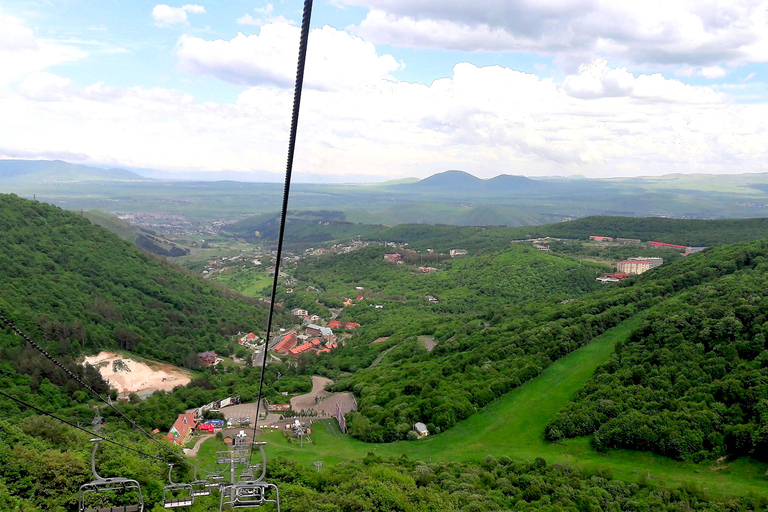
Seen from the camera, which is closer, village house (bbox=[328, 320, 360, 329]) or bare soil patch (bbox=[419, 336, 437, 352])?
bare soil patch (bbox=[419, 336, 437, 352])

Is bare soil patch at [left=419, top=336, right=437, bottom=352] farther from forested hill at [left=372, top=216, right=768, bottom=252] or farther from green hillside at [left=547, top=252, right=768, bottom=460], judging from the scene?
forested hill at [left=372, top=216, right=768, bottom=252]

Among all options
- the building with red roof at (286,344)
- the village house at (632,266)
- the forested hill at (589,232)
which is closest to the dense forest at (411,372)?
the building with red roof at (286,344)

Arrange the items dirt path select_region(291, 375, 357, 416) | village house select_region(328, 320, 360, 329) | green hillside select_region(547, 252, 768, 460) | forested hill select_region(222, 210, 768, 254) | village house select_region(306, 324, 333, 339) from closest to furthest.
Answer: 1. green hillside select_region(547, 252, 768, 460)
2. dirt path select_region(291, 375, 357, 416)
3. village house select_region(306, 324, 333, 339)
4. village house select_region(328, 320, 360, 329)
5. forested hill select_region(222, 210, 768, 254)

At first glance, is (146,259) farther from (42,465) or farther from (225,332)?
(42,465)

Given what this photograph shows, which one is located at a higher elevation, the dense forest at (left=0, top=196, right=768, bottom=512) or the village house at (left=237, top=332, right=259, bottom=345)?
→ the dense forest at (left=0, top=196, right=768, bottom=512)

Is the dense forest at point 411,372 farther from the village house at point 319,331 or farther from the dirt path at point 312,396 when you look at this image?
the village house at point 319,331

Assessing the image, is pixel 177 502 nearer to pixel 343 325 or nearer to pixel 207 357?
pixel 207 357

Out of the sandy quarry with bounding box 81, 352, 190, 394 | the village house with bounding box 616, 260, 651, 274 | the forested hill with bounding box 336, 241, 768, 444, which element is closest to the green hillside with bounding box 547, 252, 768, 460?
the forested hill with bounding box 336, 241, 768, 444
